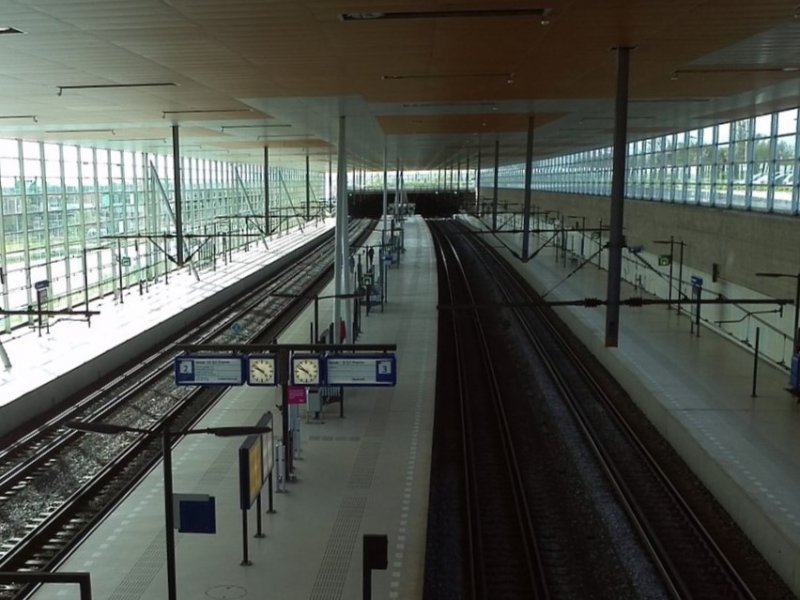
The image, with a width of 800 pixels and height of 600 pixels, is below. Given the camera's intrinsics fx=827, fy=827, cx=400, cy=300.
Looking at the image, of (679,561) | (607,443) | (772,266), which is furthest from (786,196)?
(679,561)

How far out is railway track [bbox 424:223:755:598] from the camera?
12.0 m

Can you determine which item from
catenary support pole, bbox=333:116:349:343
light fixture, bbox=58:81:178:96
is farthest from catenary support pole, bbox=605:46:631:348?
light fixture, bbox=58:81:178:96

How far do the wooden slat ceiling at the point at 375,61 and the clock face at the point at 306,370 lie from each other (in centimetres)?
491

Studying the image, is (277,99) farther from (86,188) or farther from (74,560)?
(86,188)

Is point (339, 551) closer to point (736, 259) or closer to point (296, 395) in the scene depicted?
point (296, 395)

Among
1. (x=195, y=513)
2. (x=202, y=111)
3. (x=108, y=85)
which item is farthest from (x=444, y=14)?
(x=202, y=111)

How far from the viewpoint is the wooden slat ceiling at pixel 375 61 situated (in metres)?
9.56

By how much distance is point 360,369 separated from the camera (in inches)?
571

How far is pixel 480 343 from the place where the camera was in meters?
29.5

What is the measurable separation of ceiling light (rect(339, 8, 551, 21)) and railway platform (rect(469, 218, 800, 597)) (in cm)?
826

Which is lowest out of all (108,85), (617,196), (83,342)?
(83,342)

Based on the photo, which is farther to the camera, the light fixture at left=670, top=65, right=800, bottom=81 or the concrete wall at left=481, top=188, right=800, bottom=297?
the concrete wall at left=481, top=188, right=800, bottom=297

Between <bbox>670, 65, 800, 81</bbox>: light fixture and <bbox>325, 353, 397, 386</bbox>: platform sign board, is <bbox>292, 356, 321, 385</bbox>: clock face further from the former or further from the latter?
<bbox>670, 65, 800, 81</bbox>: light fixture

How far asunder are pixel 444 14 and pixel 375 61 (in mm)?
3598
